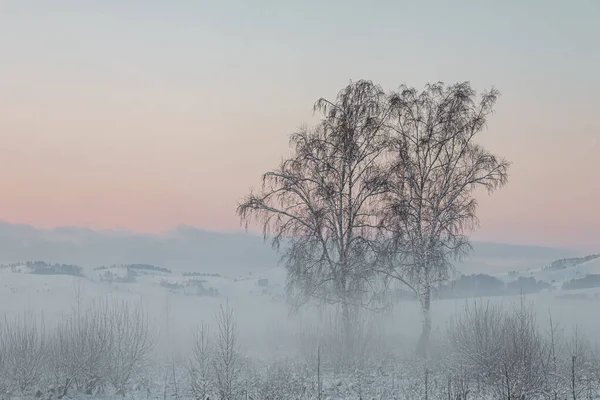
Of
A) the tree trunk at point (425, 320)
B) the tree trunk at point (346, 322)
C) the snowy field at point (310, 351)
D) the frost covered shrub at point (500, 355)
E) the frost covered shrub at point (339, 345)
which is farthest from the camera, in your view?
the tree trunk at point (425, 320)

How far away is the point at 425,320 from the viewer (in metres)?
26.5

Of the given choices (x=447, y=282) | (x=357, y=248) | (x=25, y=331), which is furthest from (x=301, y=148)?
(x=25, y=331)

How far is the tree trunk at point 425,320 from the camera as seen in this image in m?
26.4

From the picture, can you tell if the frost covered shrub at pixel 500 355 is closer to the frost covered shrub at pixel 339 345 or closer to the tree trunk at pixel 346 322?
the frost covered shrub at pixel 339 345

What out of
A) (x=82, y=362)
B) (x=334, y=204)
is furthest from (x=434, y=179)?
(x=82, y=362)

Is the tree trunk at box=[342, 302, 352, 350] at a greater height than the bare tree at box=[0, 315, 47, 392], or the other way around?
the tree trunk at box=[342, 302, 352, 350]

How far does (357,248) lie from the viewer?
2608 cm

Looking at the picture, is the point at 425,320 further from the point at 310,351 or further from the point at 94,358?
the point at 94,358

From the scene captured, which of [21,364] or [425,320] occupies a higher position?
[425,320]

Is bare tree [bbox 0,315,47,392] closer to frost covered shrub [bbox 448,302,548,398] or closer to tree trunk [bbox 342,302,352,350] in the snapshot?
tree trunk [bbox 342,302,352,350]

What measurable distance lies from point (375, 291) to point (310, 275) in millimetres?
2625

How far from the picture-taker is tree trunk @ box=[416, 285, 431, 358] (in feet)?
86.6

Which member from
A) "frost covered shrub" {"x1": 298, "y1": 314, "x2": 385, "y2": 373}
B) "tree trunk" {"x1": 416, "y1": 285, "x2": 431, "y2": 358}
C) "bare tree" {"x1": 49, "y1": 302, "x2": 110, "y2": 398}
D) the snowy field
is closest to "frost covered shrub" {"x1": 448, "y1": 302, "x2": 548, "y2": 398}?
the snowy field

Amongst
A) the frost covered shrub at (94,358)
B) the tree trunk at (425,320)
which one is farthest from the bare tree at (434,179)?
the frost covered shrub at (94,358)
